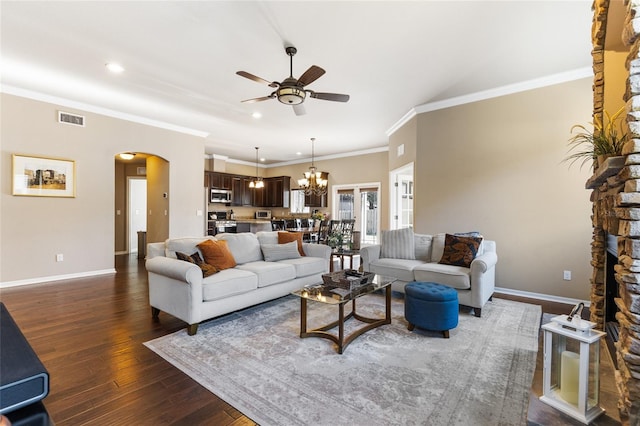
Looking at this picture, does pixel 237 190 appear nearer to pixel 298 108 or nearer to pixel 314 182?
pixel 314 182

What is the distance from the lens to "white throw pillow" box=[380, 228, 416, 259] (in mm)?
4391

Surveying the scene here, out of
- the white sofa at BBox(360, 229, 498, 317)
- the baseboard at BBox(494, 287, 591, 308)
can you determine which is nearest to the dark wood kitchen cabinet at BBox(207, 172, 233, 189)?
the white sofa at BBox(360, 229, 498, 317)

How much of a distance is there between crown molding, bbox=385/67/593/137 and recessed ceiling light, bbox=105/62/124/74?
4.45 m

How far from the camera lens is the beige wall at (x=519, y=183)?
390 centimetres

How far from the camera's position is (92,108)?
5164 millimetres

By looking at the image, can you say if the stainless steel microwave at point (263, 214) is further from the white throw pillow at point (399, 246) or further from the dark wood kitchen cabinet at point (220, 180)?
the white throw pillow at point (399, 246)

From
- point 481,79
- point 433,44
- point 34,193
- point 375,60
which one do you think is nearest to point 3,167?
point 34,193

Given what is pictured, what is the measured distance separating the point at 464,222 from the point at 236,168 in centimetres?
785

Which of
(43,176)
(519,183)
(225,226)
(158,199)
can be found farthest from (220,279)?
(225,226)

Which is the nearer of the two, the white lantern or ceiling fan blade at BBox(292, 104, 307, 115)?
the white lantern

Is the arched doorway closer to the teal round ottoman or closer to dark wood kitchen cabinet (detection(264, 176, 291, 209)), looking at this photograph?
dark wood kitchen cabinet (detection(264, 176, 291, 209))

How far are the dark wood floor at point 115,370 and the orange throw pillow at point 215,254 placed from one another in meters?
0.72

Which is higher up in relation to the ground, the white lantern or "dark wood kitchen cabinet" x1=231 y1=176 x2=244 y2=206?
"dark wood kitchen cabinet" x1=231 y1=176 x2=244 y2=206

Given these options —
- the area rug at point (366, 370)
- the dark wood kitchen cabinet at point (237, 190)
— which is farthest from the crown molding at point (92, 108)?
the area rug at point (366, 370)
